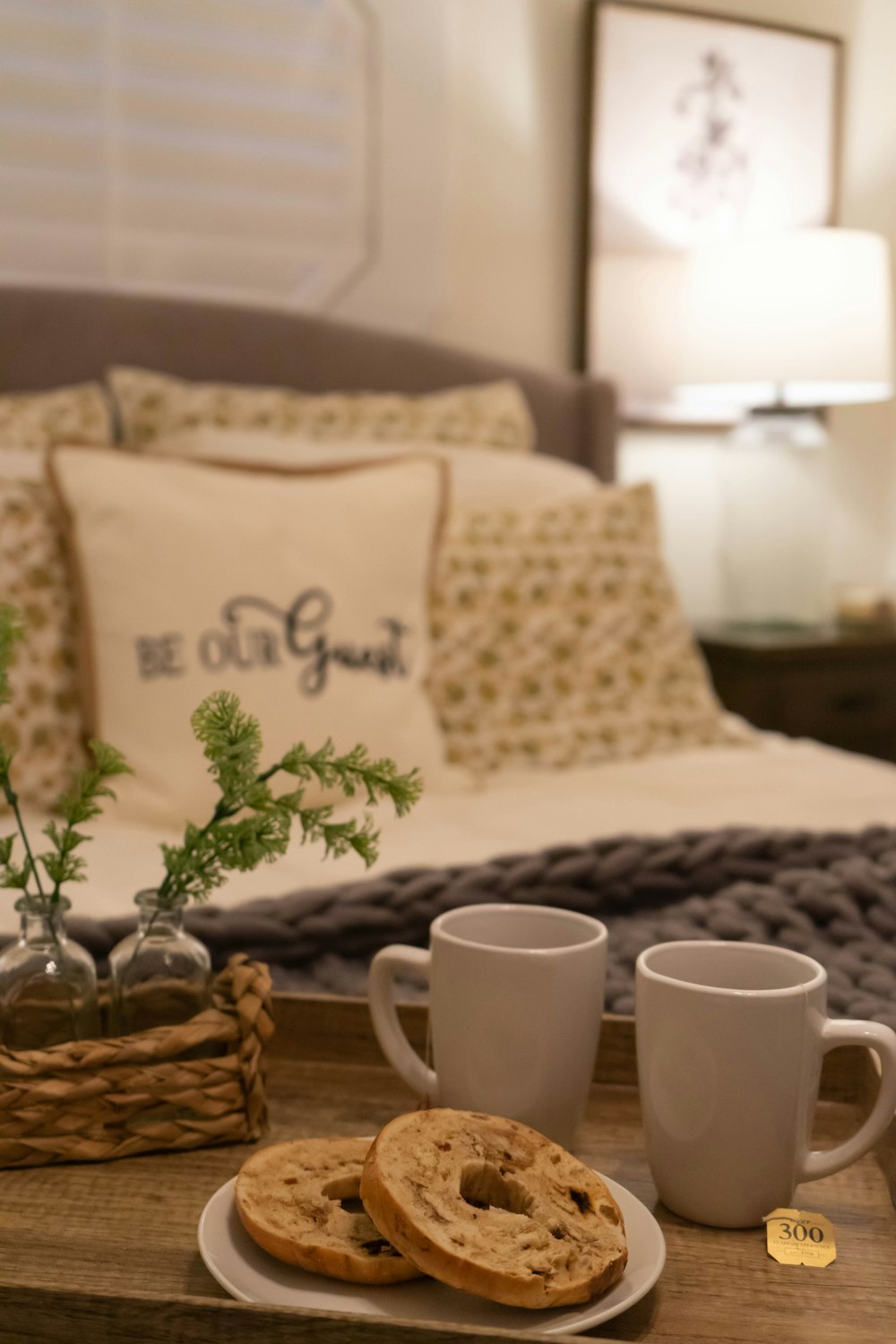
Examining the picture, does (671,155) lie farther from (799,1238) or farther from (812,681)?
(799,1238)

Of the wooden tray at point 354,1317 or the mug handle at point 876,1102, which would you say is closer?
the wooden tray at point 354,1317

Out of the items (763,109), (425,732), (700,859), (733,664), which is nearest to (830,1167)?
(700,859)

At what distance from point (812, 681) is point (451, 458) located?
912mm

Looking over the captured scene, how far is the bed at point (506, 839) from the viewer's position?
35.9 inches

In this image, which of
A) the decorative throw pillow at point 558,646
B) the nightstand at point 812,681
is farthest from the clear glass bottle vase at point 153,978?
the nightstand at point 812,681

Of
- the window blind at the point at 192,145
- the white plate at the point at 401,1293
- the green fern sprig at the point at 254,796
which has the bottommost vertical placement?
the white plate at the point at 401,1293

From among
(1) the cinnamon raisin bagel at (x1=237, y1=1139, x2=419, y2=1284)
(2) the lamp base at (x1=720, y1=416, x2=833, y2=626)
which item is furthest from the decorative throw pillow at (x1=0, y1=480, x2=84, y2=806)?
(2) the lamp base at (x1=720, y1=416, x2=833, y2=626)

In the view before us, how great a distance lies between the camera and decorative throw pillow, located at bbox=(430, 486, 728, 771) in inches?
63.4

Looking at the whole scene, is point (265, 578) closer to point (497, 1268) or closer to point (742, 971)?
point (742, 971)

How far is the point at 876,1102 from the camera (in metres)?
0.57

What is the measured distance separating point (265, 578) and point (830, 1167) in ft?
3.09

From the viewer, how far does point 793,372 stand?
2.29 meters

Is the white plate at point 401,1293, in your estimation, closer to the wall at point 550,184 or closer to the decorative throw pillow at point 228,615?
the decorative throw pillow at point 228,615

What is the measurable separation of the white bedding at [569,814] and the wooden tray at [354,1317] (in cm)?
38
